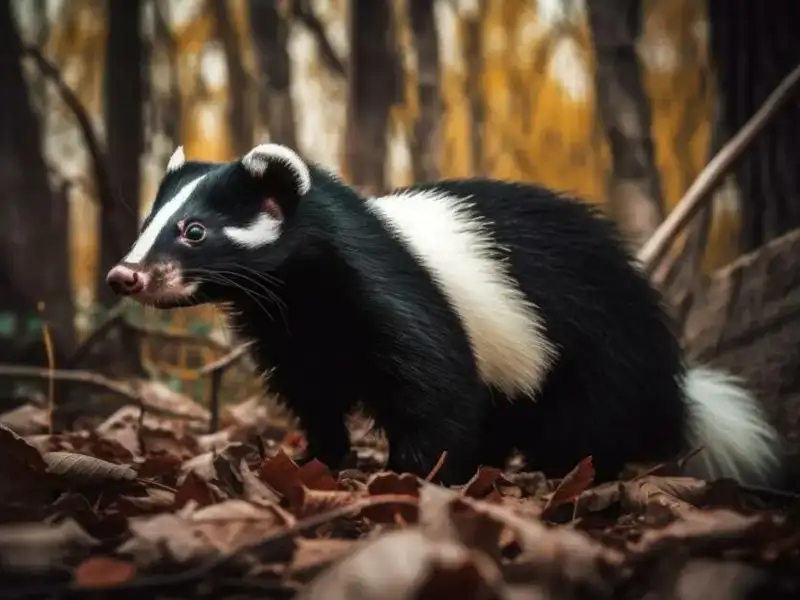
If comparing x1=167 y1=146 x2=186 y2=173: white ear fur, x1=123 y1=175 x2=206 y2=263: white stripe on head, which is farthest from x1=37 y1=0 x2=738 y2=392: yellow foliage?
x1=123 y1=175 x2=206 y2=263: white stripe on head

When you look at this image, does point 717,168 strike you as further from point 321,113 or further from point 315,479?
point 315,479

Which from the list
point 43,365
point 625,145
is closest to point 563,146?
point 625,145

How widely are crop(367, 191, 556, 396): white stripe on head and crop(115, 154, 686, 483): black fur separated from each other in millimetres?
47

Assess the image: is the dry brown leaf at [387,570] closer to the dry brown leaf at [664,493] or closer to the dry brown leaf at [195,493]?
the dry brown leaf at [195,493]

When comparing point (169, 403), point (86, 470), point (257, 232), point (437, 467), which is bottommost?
point (169, 403)

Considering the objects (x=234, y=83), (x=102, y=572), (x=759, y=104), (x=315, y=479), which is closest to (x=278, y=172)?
(x=315, y=479)

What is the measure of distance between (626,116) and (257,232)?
225 centimetres

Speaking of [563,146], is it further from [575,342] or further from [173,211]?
[173,211]

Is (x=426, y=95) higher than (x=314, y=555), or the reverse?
(x=426, y=95)

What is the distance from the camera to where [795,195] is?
335cm

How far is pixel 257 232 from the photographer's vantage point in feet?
8.21

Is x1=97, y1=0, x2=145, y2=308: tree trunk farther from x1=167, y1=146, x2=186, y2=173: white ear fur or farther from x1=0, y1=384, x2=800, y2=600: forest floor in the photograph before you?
x1=0, y1=384, x2=800, y2=600: forest floor

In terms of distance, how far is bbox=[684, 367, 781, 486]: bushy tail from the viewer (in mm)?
2898

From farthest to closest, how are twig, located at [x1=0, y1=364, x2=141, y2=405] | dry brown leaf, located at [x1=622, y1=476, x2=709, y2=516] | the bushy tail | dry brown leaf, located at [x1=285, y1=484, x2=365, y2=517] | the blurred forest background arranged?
the blurred forest background → twig, located at [x1=0, y1=364, x2=141, y2=405] → the bushy tail → dry brown leaf, located at [x1=622, y1=476, x2=709, y2=516] → dry brown leaf, located at [x1=285, y1=484, x2=365, y2=517]
